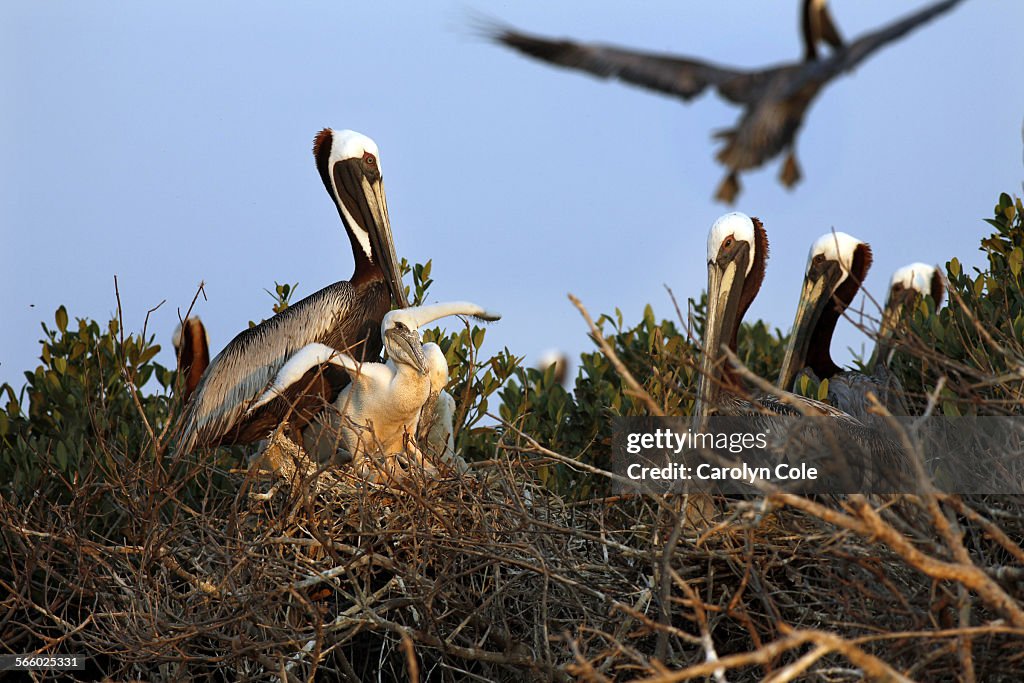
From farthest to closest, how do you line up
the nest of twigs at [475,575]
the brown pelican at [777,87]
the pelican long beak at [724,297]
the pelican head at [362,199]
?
the pelican head at [362,199], the pelican long beak at [724,297], the nest of twigs at [475,575], the brown pelican at [777,87]

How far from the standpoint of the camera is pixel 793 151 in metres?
3.01

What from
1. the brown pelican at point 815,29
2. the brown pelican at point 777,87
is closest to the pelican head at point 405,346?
the brown pelican at point 777,87

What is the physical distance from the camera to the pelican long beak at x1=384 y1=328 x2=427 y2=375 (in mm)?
5562

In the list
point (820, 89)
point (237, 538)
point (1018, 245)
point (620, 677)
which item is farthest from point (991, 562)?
point (1018, 245)

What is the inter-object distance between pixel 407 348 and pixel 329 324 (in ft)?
3.25

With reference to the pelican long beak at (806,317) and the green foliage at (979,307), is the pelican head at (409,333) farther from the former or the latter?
the pelican long beak at (806,317)

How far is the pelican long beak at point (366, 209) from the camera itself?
6906mm

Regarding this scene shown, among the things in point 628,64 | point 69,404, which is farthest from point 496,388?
point 628,64

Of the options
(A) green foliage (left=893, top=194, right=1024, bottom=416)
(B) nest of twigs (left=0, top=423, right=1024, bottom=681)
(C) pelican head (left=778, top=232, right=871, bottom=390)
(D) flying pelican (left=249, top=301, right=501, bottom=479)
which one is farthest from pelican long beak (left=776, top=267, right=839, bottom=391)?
(B) nest of twigs (left=0, top=423, right=1024, bottom=681)

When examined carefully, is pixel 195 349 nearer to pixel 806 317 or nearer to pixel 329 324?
pixel 329 324

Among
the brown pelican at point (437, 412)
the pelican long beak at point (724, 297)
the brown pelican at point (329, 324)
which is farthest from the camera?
the pelican long beak at point (724, 297)

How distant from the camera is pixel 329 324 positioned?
646 centimetres

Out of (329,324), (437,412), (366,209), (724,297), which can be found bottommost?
(437,412)

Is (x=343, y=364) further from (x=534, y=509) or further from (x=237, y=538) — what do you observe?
(x=237, y=538)
